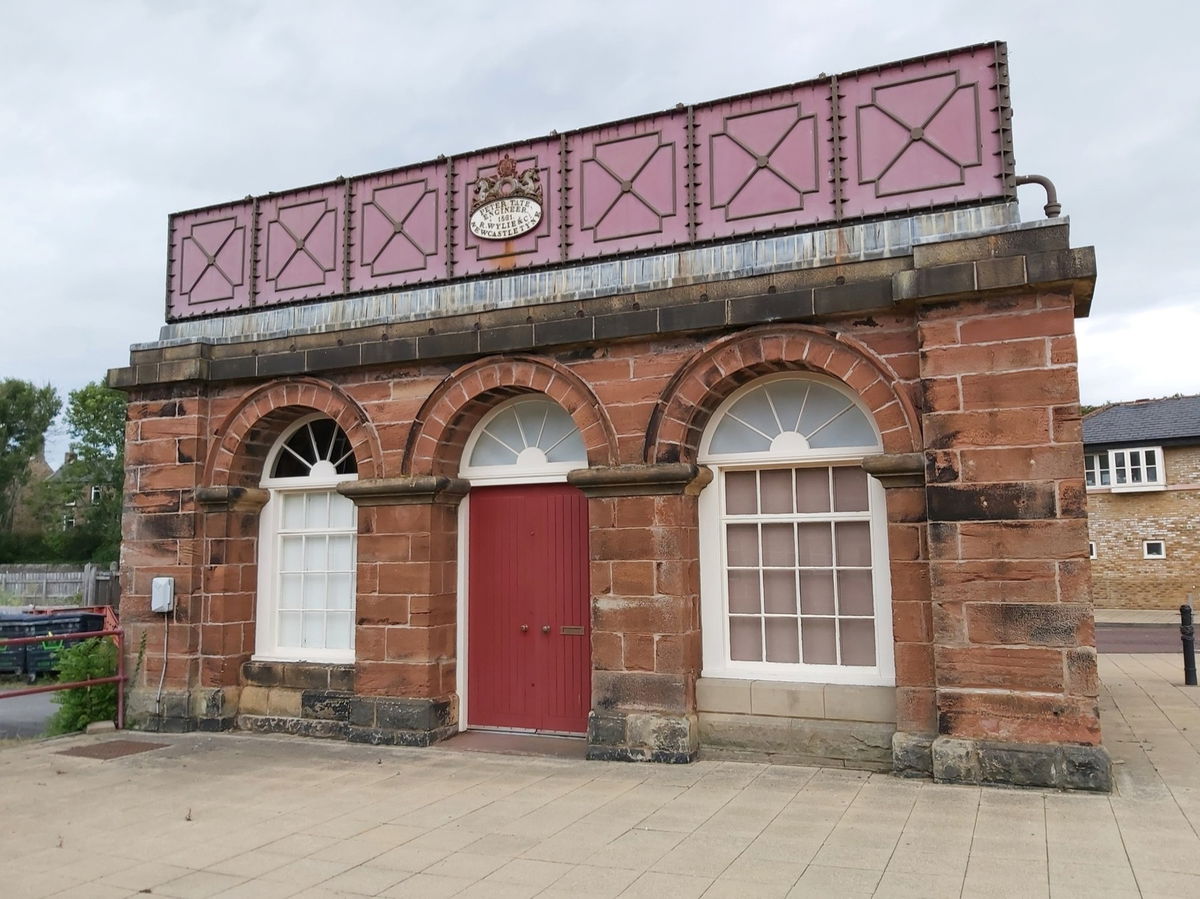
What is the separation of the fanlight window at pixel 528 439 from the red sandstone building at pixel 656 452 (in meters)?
0.03

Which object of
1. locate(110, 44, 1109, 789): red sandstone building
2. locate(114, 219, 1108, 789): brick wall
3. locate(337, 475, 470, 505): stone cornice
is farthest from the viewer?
locate(337, 475, 470, 505): stone cornice

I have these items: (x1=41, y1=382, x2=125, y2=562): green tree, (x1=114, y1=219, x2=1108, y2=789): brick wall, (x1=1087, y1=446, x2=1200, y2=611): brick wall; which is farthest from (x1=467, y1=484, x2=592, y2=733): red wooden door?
(x1=41, y1=382, x2=125, y2=562): green tree

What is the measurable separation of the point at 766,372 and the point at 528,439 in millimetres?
2196

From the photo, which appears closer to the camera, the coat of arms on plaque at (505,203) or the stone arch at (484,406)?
the stone arch at (484,406)

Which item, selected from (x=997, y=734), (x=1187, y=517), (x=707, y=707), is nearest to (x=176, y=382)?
(x=707, y=707)

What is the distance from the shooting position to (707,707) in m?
7.01

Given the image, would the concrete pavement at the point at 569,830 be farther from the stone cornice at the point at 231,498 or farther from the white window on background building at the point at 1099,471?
the white window on background building at the point at 1099,471

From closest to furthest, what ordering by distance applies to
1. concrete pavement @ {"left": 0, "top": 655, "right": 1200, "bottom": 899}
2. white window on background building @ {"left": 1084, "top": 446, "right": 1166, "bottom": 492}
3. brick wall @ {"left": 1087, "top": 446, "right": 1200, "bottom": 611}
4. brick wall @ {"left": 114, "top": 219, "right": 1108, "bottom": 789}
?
concrete pavement @ {"left": 0, "top": 655, "right": 1200, "bottom": 899} → brick wall @ {"left": 114, "top": 219, "right": 1108, "bottom": 789} → brick wall @ {"left": 1087, "top": 446, "right": 1200, "bottom": 611} → white window on background building @ {"left": 1084, "top": 446, "right": 1166, "bottom": 492}

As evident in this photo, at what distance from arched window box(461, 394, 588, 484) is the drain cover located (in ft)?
11.5

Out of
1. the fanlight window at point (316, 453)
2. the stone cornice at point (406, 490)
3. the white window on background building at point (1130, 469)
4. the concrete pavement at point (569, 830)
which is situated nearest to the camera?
the concrete pavement at point (569, 830)

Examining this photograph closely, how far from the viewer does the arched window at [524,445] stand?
7.89m

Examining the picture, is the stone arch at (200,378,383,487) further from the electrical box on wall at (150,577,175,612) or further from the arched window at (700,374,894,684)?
the arched window at (700,374,894,684)

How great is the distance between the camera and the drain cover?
298 inches

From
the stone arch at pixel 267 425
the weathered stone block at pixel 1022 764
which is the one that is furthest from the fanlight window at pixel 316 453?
the weathered stone block at pixel 1022 764
